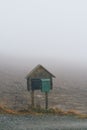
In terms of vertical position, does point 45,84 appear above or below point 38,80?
below

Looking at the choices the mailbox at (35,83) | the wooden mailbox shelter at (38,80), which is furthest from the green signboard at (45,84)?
the mailbox at (35,83)

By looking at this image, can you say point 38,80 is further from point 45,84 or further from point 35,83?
point 45,84

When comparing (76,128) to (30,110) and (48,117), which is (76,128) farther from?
(30,110)

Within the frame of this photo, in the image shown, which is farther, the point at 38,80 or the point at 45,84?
the point at 45,84

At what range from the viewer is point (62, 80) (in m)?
110

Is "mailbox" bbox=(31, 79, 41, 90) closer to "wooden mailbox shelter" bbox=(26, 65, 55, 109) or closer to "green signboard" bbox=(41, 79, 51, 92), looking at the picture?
"wooden mailbox shelter" bbox=(26, 65, 55, 109)

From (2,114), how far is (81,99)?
130 ft

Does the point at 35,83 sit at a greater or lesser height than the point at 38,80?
lesser

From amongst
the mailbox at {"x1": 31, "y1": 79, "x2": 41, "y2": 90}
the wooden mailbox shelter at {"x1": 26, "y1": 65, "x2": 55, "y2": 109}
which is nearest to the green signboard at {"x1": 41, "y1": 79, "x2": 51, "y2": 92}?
the wooden mailbox shelter at {"x1": 26, "y1": 65, "x2": 55, "y2": 109}

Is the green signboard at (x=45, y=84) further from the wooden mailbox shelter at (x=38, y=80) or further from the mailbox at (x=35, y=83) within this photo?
the mailbox at (x=35, y=83)

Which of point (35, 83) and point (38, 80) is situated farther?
point (35, 83)

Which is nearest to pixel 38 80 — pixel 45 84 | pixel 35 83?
pixel 35 83

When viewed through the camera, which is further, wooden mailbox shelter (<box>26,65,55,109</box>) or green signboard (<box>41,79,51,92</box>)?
green signboard (<box>41,79,51,92</box>)

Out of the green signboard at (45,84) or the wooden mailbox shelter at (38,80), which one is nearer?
the wooden mailbox shelter at (38,80)
